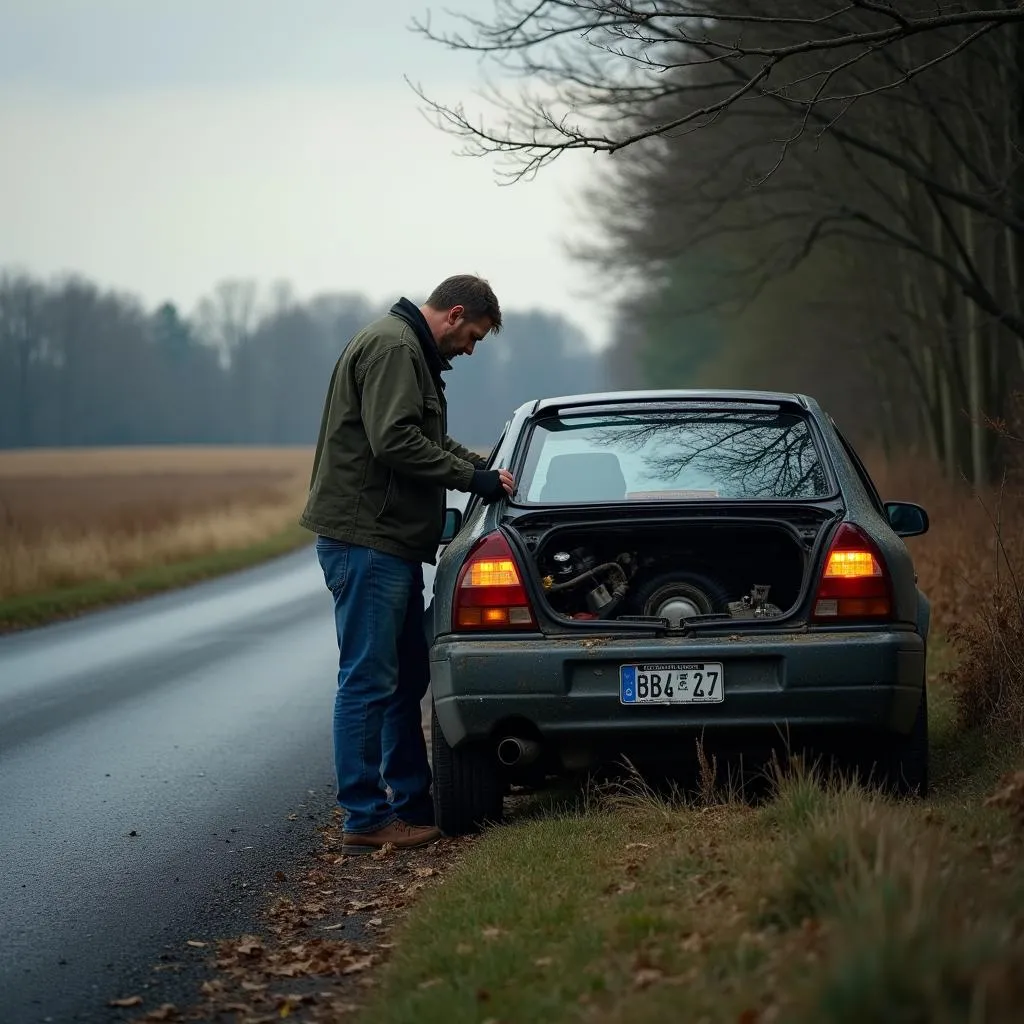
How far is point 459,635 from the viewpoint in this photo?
6539mm

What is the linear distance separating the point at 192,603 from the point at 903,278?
1361 cm

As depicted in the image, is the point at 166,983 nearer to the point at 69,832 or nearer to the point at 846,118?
the point at 69,832

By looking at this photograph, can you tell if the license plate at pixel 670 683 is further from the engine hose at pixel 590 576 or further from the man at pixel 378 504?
the man at pixel 378 504

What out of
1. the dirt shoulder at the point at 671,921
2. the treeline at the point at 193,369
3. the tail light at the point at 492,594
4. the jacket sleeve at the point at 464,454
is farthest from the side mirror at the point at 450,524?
the treeline at the point at 193,369

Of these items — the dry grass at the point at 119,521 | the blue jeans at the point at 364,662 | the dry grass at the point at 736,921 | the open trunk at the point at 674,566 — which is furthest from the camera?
the dry grass at the point at 119,521

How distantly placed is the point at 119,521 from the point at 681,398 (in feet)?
79.6

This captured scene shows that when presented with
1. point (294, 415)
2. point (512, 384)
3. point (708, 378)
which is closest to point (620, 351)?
point (708, 378)

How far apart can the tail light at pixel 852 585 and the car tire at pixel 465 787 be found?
1.41 metres

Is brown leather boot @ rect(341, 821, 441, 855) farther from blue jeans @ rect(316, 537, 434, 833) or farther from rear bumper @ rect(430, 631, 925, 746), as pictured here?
rear bumper @ rect(430, 631, 925, 746)

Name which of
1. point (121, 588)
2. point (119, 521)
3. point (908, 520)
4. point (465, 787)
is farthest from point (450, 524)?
point (119, 521)

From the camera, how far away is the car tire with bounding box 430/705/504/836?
267 inches

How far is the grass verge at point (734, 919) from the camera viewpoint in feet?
10.4

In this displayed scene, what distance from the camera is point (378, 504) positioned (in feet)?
23.2

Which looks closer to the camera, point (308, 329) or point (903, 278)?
point (903, 278)
